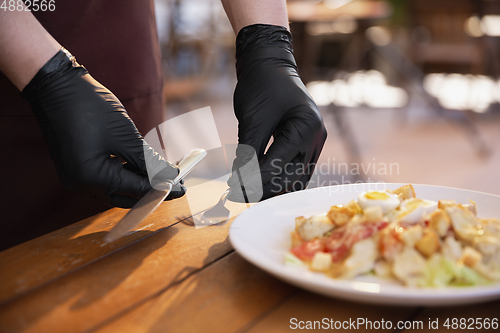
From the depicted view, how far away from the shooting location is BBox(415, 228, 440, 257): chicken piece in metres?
0.46

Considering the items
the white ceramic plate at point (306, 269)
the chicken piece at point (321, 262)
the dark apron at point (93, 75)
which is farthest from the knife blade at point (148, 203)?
the dark apron at point (93, 75)

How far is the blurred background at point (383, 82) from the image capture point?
3.30 m

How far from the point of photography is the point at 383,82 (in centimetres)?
661

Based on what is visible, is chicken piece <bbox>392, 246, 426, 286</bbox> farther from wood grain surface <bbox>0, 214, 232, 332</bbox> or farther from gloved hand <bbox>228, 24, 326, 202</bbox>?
gloved hand <bbox>228, 24, 326, 202</bbox>

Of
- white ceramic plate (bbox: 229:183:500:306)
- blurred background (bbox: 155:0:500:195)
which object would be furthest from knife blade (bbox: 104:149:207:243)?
blurred background (bbox: 155:0:500:195)

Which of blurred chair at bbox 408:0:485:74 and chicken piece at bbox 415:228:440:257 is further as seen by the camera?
blurred chair at bbox 408:0:485:74

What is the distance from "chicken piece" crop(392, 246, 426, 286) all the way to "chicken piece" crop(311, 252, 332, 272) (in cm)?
8

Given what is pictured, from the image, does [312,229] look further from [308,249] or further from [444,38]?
[444,38]

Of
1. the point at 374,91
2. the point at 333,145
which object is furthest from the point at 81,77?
the point at 374,91

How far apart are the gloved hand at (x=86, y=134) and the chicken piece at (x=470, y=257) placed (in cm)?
47

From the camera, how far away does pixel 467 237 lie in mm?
490

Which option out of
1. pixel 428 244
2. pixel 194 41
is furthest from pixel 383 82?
pixel 428 244

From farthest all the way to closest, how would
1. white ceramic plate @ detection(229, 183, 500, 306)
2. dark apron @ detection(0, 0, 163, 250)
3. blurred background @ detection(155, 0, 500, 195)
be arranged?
blurred background @ detection(155, 0, 500, 195), dark apron @ detection(0, 0, 163, 250), white ceramic plate @ detection(229, 183, 500, 306)

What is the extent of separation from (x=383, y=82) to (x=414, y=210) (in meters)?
6.54
